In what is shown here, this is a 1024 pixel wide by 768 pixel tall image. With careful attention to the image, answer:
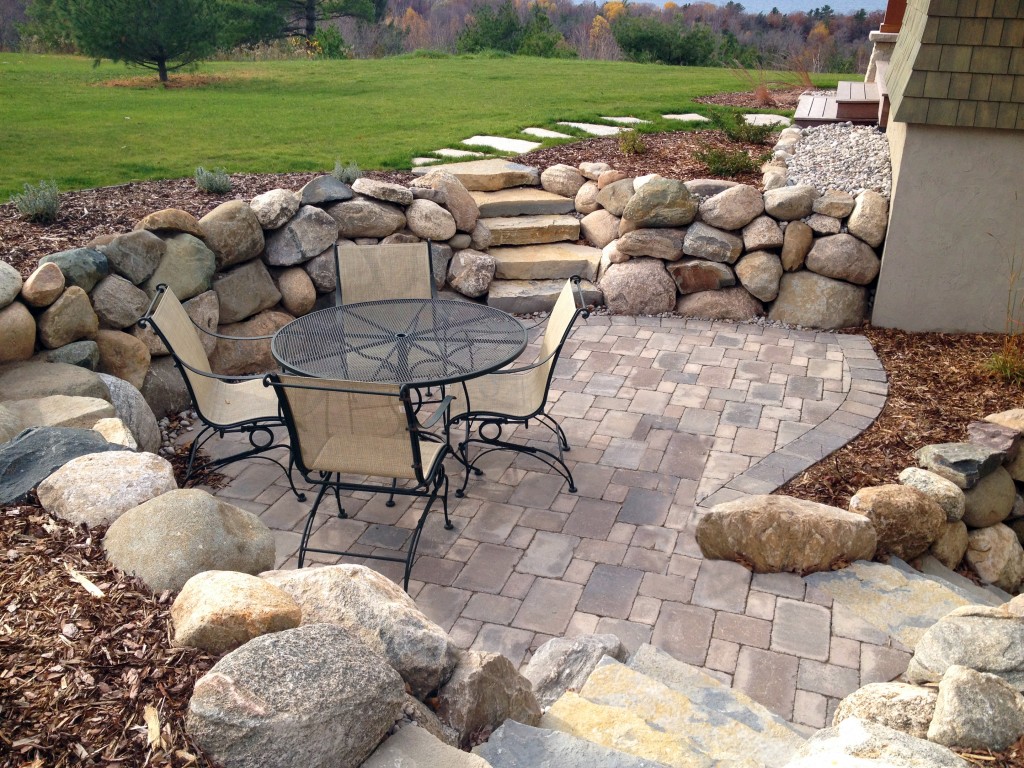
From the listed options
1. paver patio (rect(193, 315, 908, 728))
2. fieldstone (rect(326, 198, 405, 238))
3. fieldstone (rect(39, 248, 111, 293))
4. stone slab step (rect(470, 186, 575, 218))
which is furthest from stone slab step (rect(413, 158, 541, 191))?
fieldstone (rect(39, 248, 111, 293))

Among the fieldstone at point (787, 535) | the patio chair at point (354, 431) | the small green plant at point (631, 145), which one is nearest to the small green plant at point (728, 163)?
the small green plant at point (631, 145)

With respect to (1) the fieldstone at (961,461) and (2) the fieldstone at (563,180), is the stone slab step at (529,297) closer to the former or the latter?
(2) the fieldstone at (563,180)

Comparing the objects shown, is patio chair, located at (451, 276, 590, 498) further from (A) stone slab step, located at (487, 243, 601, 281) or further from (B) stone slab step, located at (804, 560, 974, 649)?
(A) stone slab step, located at (487, 243, 601, 281)

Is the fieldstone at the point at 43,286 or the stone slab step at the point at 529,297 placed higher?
the fieldstone at the point at 43,286

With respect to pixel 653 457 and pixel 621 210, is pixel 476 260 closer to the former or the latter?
pixel 621 210

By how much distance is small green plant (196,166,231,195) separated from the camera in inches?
253

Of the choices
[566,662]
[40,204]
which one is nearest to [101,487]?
[566,662]

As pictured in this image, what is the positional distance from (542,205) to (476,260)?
119 cm

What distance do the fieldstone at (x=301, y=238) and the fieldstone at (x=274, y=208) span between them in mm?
69

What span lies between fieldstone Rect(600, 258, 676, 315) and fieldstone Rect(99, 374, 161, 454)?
3.56 metres

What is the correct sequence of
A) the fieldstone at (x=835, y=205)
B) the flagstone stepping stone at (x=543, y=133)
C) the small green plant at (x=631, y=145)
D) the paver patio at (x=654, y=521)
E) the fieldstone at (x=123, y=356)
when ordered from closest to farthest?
the paver patio at (x=654, y=521)
the fieldstone at (x=123, y=356)
the fieldstone at (x=835, y=205)
the small green plant at (x=631, y=145)
the flagstone stepping stone at (x=543, y=133)

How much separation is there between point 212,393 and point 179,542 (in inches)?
85.4

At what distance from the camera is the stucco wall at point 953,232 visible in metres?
5.93

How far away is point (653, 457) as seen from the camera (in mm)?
4723
